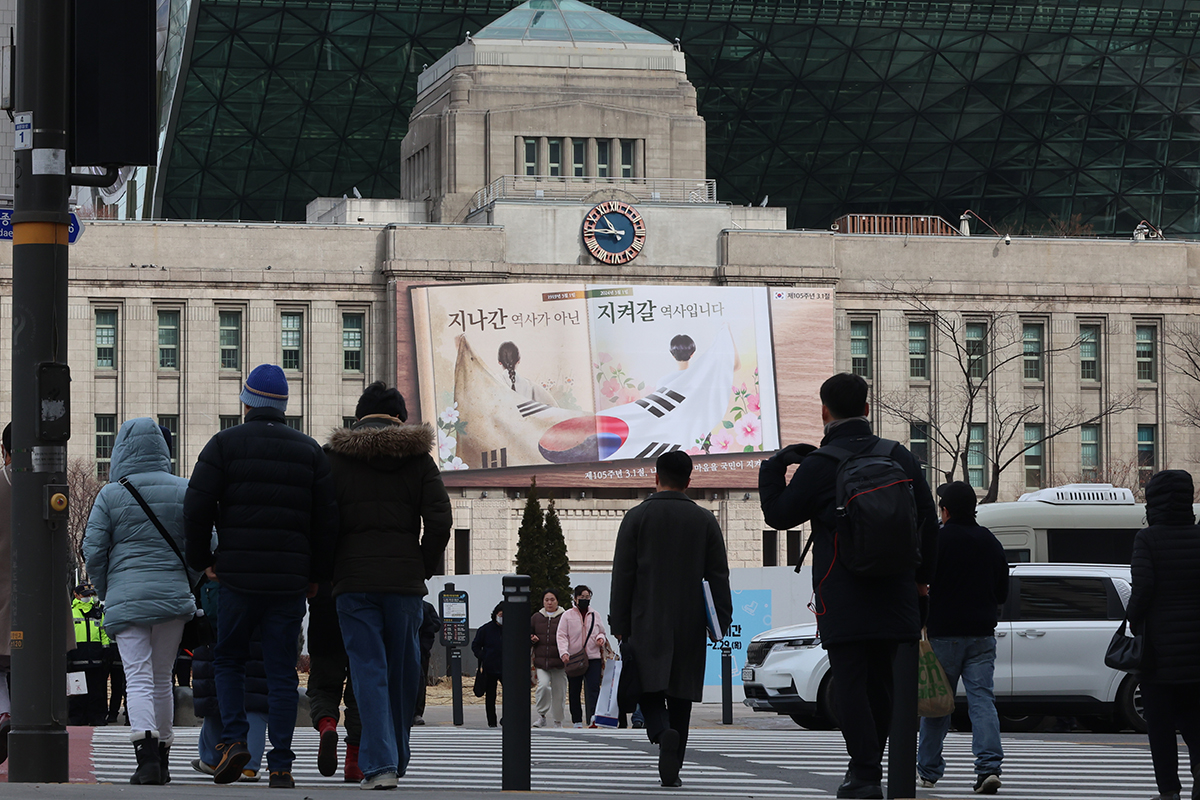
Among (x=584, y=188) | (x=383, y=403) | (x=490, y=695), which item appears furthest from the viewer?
(x=584, y=188)

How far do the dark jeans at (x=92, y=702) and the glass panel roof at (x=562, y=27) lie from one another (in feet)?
177

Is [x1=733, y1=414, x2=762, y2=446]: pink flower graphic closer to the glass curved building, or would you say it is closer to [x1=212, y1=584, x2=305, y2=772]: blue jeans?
the glass curved building

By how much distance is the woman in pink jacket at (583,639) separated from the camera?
24547mm

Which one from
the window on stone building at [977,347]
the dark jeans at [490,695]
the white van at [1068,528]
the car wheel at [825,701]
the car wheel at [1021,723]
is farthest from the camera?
the window on stone building at [977,347]

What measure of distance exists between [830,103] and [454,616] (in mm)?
63788

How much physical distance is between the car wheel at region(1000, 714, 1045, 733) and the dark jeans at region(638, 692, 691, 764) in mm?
12126

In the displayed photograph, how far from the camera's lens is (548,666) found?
2461cm

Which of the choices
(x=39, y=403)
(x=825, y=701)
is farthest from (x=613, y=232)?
(x=39, y=403)

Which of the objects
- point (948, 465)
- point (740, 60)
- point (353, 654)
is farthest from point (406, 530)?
point (740, 60)

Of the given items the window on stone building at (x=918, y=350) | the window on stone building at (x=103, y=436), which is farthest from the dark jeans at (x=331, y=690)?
the window on stone building at (x=918, y=350)

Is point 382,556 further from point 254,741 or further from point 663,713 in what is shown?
point 663,713

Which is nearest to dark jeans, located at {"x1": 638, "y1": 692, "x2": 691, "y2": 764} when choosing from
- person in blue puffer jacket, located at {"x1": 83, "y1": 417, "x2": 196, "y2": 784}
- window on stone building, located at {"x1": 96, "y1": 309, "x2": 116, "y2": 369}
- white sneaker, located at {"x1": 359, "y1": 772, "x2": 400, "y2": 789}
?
white sneaker, located at {"x1": 359, "y1": 772, "x2": 400, "y2": 789}

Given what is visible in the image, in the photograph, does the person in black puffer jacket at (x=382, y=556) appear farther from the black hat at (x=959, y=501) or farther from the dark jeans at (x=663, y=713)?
the black hat at (x=959, y=501)

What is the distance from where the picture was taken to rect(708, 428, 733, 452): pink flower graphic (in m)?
68.8
